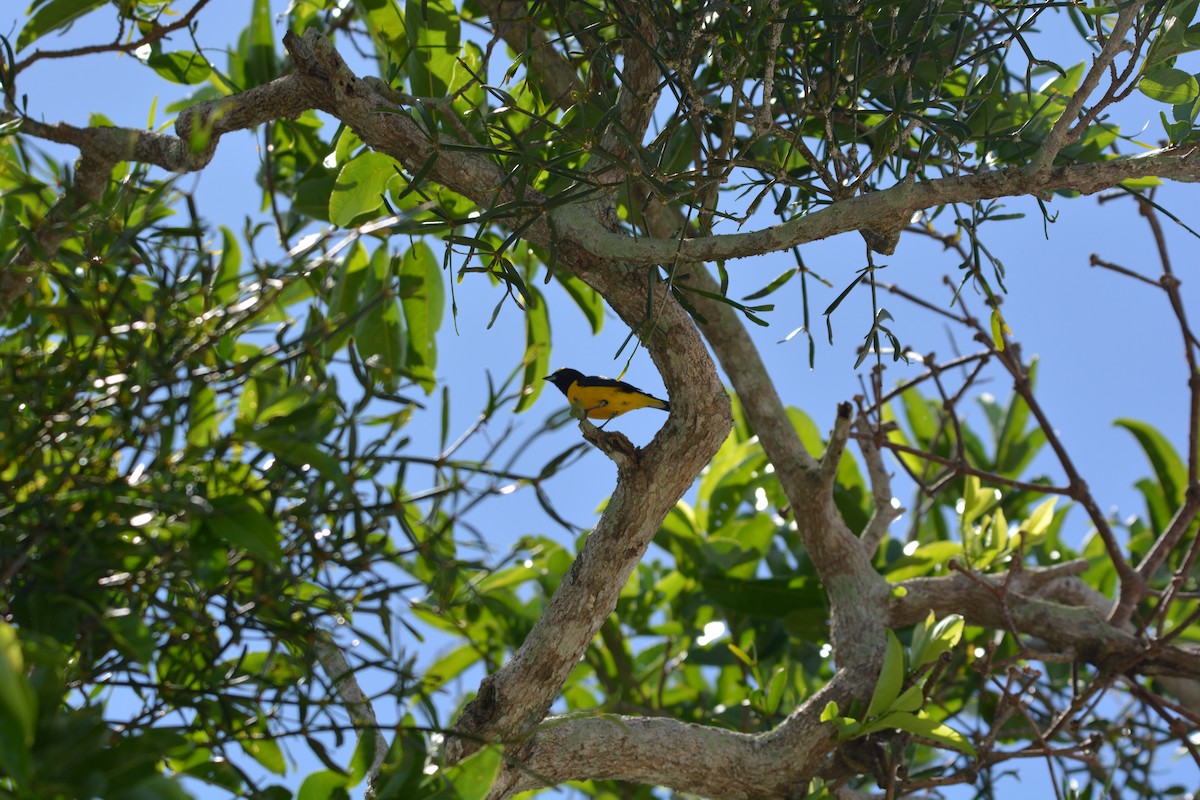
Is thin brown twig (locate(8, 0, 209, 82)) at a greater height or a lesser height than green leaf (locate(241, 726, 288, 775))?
greater

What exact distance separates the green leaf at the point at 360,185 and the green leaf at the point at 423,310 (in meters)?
0.27

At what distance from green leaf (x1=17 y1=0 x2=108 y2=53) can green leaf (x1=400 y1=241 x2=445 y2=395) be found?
61cm

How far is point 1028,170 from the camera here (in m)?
1.05

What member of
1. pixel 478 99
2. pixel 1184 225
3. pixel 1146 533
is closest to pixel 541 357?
pixel 478 99

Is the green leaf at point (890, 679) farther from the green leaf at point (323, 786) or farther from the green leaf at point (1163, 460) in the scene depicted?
the green leaf at point (1163, 460)

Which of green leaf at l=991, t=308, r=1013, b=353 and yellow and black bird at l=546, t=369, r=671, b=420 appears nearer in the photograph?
green leaf at l=991, t=308, r=1013, b=353

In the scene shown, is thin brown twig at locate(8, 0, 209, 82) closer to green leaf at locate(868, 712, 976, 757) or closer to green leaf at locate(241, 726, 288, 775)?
green leaf at locate(241, 726, 288, 775)

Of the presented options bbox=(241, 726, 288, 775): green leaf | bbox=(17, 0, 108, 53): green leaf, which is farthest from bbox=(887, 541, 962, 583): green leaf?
bbox=(17, 0, 108, 53): green leaf

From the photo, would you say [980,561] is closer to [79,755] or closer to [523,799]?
[523,799]

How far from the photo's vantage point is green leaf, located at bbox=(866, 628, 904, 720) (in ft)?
4.95

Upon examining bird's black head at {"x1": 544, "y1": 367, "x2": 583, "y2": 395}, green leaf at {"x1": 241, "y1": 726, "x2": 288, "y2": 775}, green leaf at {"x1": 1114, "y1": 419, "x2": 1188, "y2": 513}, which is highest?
green leaf at {"x1": 1114, "y1": 419, "x2": 1188, "y2": 513}

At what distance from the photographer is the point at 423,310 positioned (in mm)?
1801

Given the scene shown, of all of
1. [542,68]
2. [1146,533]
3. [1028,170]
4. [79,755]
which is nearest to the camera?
[79,755]

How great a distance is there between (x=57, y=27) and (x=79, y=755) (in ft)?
4.42
